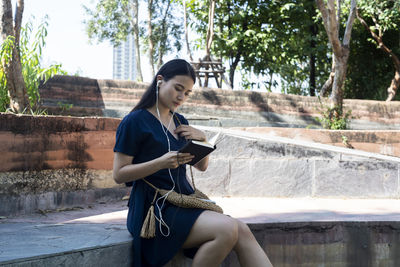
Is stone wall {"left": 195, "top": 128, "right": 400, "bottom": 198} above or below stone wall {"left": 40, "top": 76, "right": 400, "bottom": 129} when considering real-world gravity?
below

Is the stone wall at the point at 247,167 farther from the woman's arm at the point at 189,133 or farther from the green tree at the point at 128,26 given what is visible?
the green tree at the point at 128,26

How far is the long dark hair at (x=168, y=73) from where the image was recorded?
9.07 feet

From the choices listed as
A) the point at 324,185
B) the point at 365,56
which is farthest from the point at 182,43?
the point at 324,185

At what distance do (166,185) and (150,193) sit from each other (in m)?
0.11

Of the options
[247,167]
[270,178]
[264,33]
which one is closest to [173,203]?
[247,167]

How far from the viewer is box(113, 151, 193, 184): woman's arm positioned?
2488 mm

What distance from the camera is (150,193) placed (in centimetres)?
267

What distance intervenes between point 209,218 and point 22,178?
2110mm

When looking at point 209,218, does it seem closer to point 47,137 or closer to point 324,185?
point 47,137

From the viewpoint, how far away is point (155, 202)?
104 inches

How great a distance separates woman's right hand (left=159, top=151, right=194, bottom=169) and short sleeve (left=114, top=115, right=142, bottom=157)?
0.20 metres

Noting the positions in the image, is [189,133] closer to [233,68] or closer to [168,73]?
[168,73]

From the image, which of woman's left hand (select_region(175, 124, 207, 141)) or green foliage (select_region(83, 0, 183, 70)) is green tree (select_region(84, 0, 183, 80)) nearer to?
green foliage (select_region(83, 0, 183, 70))

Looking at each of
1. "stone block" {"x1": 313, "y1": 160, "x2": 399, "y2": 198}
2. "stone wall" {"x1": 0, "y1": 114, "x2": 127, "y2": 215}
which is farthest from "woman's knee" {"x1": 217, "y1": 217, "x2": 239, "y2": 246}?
"stone block" {"x1": 313, "y1": 160, "x2": 399, "y2": 198}
